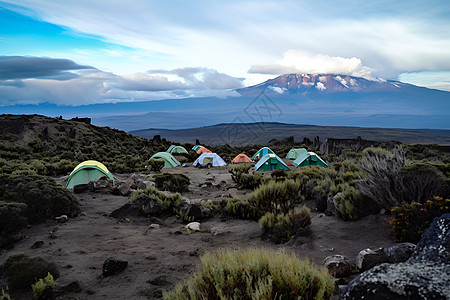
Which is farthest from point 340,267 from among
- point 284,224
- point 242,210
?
point 242,210

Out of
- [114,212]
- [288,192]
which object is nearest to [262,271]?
[288,192]

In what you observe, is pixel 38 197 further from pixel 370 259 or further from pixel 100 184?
pixel 370 259

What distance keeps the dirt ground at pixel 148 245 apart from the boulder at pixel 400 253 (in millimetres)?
769

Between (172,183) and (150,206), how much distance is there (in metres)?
4.65

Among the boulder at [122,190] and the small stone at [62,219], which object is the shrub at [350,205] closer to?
the small stone at [62,219]

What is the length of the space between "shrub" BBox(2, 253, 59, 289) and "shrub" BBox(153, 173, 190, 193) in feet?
28.1

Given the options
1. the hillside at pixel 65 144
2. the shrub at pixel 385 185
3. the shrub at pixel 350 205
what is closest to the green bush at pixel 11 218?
the shrub at pixel 350 205

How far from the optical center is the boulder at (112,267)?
4.60m

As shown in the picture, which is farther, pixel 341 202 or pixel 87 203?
pixel 87 203

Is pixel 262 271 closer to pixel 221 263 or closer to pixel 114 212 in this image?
pixel 221 263

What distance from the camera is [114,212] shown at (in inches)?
337

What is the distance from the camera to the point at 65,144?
32.8m

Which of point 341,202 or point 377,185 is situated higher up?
point 377,185

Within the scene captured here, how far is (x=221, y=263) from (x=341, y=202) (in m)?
4.84
